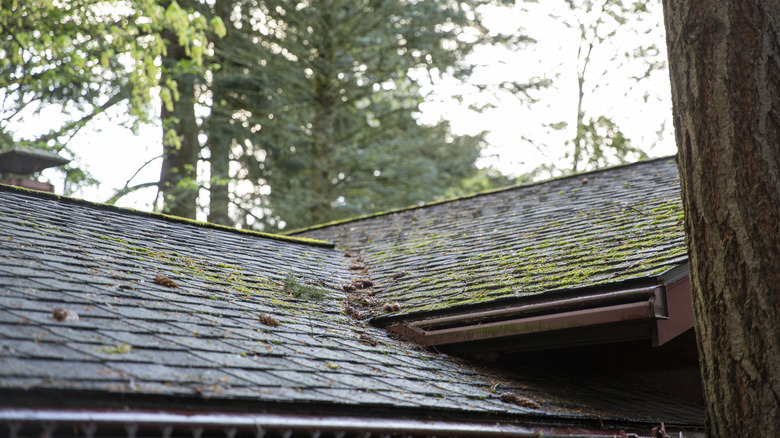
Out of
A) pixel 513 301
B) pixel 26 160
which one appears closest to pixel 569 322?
pixel 513 301

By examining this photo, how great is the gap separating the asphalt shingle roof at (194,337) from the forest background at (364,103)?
8.10 m

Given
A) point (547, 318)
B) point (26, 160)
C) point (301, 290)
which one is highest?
point (26, 160)

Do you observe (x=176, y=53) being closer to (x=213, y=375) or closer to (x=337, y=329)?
(x=337, y=329)

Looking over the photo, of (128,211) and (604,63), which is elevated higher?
(604,63)

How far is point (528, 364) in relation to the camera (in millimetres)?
5363

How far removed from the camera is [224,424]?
101 inches

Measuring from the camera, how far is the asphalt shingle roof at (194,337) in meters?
2.71

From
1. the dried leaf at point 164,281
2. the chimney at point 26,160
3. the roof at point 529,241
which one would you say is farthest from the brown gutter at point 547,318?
the chimney at point 26,160

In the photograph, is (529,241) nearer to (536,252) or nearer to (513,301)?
(536,252)

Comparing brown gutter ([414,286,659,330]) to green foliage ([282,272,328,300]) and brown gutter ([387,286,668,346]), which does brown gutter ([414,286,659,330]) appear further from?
green foliage ([282,272,328,300])

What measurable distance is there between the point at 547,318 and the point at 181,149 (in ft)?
41.3

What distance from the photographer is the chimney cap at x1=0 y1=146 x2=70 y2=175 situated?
26.2 feet

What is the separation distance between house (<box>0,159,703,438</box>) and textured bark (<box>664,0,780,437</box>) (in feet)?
3.15

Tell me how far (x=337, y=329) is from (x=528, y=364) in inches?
66.7
